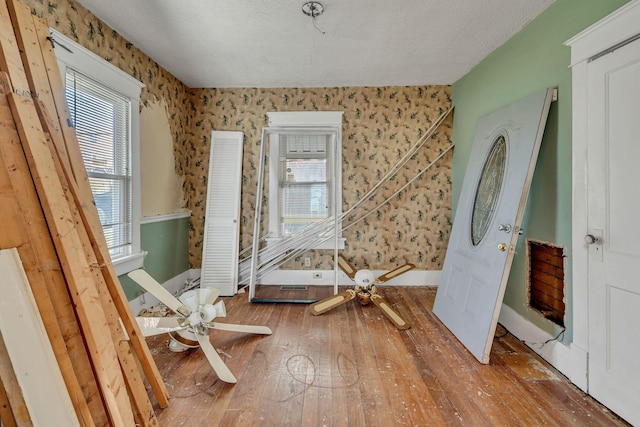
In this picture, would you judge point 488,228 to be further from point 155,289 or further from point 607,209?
point 155,289

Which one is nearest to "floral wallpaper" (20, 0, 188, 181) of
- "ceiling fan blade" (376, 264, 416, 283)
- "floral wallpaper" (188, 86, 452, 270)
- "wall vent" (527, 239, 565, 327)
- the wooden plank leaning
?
"floral wallpaper" (188, 86, 452, 270)

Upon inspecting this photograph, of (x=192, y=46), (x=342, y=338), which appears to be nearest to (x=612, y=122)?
(x=342, y=338)

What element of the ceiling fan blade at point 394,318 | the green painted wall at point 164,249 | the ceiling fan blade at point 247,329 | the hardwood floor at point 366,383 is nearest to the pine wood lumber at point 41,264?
the hardwood floor at point 366,383

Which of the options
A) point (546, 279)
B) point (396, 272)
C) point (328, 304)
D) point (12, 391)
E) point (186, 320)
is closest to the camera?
point (12, 391)

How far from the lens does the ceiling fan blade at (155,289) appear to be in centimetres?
192

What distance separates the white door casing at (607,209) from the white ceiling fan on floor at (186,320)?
7.22 ft

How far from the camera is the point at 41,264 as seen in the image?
1.28 m

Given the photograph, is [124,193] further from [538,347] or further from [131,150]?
[538,347]

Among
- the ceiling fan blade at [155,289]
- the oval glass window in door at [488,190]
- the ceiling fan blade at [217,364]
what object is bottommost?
the ceiling fan blade at [217,364]

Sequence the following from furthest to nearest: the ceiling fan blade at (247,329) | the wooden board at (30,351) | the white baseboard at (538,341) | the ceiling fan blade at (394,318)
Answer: the ceiling fan blade at (394,318), the ceiling fan blade at (247,329), the white baseboard at (538,341), the wooden board at (30,351)

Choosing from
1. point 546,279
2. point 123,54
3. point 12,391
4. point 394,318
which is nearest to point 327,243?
point 394,318

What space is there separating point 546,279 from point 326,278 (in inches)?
91.9

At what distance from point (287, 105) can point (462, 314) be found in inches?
120

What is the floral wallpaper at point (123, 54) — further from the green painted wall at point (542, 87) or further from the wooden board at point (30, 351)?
the green painted wall at point (542, 87)
